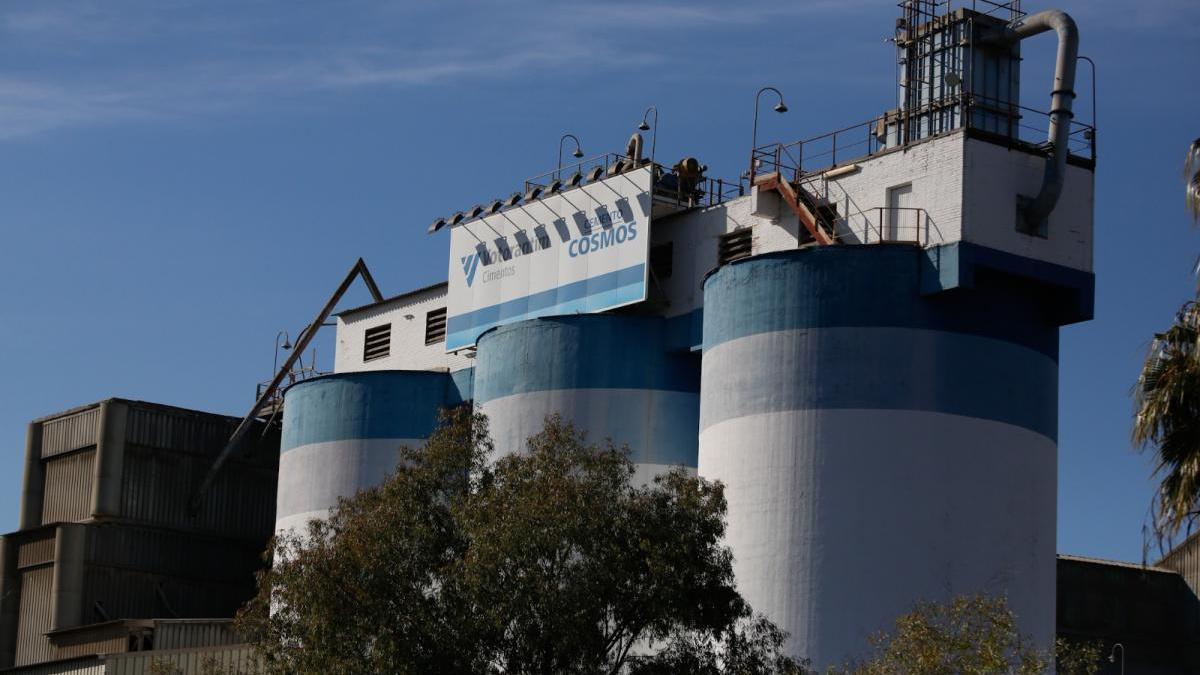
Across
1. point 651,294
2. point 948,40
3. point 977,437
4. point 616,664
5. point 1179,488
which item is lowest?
point 616,664

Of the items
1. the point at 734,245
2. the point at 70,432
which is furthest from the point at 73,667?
the point at 734,245

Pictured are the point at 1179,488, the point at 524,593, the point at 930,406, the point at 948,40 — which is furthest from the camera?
the point at 948,40

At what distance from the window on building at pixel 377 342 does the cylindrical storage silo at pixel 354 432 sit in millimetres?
4291

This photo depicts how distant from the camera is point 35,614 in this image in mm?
81875

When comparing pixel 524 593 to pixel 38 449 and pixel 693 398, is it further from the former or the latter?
pixel 38 449

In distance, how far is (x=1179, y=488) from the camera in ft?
100.0

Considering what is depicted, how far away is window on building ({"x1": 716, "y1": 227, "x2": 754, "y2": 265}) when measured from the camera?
61.3 meters

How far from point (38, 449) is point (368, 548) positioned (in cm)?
4477

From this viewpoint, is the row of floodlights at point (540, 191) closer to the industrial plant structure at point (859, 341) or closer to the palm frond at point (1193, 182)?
the industrial plant structure at point (859, 341)

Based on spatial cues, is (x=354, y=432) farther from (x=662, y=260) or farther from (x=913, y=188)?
(x=913, y=188)

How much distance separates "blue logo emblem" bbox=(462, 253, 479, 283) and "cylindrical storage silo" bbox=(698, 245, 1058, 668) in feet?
51.1

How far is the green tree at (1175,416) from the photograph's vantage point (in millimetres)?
30453

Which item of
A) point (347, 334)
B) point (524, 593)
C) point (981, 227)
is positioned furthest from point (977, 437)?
point (347, 334)

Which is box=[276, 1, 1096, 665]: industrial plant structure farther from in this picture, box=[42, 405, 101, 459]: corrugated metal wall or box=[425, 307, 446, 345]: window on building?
box=[42, 405, 101, 459]: corrugated metal wall
